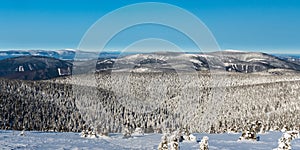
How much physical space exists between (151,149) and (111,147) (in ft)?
13.5

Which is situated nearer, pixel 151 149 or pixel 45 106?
pixel 151 149

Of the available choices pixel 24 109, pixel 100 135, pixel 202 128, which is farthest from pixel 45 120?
pixel 100 135

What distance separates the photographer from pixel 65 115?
189 meters

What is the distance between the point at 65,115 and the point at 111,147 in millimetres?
156813

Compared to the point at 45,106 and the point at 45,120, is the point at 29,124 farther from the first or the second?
the point at 45,106

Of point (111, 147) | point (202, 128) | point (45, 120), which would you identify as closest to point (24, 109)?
point (45, 120)

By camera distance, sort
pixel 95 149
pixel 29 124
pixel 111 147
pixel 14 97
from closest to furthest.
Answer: pixel 95 149
pixel 111 147
pixel 29 124
pixel 14 97

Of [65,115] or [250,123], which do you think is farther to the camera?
[65,115]

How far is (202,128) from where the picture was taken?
633ft

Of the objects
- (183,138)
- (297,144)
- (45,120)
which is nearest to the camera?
(297,144)

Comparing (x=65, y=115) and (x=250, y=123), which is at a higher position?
(x=250, y=123)

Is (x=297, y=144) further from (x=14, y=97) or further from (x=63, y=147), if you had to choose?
(x=14, y=97)

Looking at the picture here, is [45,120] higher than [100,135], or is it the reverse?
[100,135]

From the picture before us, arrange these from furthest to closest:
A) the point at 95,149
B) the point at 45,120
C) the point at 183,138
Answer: the point at 45,120 < the point at 183,138 < the point at 95,149
